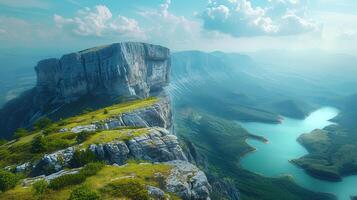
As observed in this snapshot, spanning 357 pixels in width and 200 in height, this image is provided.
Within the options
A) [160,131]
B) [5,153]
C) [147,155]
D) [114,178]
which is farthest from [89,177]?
[5,153]

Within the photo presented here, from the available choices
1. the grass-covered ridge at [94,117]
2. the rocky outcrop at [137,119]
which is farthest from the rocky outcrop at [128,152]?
the grass-covered ridge at [94,117]

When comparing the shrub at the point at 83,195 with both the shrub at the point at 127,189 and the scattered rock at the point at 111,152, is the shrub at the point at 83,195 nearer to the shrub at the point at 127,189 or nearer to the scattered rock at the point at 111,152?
the shrub at the point at 127,189

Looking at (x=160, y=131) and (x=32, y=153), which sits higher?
(x=160, y=131)

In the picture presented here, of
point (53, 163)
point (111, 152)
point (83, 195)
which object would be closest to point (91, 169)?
point (83, 195)

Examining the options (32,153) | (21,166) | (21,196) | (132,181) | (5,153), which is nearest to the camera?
(21,196)

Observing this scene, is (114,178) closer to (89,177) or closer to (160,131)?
(89,177)

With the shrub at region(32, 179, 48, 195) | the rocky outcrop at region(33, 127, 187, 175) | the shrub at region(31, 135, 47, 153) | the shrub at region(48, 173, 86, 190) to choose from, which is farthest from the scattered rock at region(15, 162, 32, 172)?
the shrub at region(48, 173, 86, 190)
